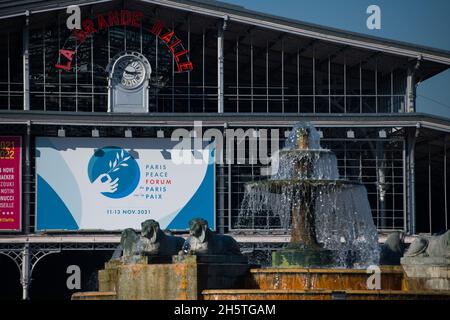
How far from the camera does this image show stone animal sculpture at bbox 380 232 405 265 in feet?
106

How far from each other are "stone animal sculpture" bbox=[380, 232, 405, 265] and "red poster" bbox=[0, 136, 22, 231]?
2158 cm

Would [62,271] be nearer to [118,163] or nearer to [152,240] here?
[118,163]

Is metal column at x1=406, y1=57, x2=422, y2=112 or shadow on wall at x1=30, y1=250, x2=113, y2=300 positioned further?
shadow on wall at x1=30, y1=250, x2=113, y2=300

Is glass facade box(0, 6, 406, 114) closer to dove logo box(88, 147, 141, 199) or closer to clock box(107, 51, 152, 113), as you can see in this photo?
clock box(107, 51, 152, 113)

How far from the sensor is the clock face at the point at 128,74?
53781mm

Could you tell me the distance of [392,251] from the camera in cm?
3272

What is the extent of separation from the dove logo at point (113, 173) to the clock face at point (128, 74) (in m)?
3.24

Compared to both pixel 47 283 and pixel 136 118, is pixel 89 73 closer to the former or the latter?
pixel 136 118

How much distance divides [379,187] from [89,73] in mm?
12643

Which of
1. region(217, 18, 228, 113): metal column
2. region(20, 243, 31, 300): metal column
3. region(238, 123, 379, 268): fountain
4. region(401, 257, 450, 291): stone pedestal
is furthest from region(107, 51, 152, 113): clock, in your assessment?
region(401, 257, 450, 291): stone pedestal

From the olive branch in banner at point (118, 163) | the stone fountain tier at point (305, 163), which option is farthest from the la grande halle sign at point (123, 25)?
the stone fountain tier at point (305, 163)

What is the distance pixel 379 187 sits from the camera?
5331 centimetres

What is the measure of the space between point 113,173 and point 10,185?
397 centimetres
